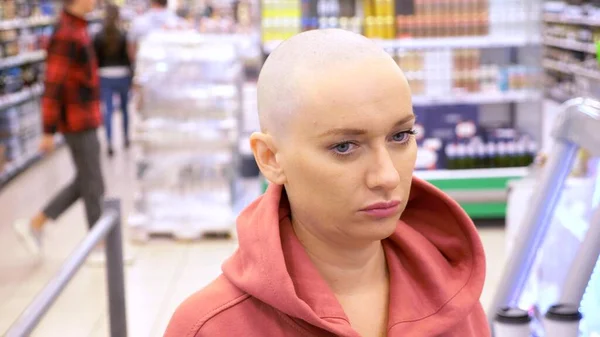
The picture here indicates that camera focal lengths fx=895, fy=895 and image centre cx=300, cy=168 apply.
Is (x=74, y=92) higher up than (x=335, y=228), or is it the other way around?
(x=335, y=228)

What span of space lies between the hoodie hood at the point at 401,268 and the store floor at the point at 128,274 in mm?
2210

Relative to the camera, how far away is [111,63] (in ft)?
32.0

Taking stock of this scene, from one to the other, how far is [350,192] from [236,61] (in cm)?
571

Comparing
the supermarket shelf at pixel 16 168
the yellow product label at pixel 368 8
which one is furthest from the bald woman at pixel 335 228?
the supermarket shelf at pixel 16 168

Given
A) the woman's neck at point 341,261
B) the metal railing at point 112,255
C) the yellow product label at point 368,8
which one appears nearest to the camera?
the woman's neck at point 341,261

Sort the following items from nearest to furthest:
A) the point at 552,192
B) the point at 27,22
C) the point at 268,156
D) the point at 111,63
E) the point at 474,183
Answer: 1. the point at 268,156
2. the point at 552,192
3. the point at 474,183
4. the point at 111,63
5. the point at 27,22

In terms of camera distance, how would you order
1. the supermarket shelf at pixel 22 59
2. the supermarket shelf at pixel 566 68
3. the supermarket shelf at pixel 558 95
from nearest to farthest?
the supermarket shelf at pixel 22 59, the supermarket shelf at pixel 566 68, the supermarket shelf at pixel 558 95

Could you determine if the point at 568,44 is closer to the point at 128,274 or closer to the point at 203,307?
the point at 128,274

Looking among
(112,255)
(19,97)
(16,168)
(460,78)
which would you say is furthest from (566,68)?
(112,255)

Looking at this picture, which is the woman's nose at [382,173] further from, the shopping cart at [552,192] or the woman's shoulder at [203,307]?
the shopping cart at [552,192]

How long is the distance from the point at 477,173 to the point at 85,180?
2.76 meters

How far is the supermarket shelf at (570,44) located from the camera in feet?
39.4

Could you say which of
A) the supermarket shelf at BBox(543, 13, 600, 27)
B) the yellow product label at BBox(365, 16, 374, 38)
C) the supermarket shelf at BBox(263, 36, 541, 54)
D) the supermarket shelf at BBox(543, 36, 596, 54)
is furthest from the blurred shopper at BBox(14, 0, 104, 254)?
the supermarket shelf at BBox(543, 36, 596, 54)

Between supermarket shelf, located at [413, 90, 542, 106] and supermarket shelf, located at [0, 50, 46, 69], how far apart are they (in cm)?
489
